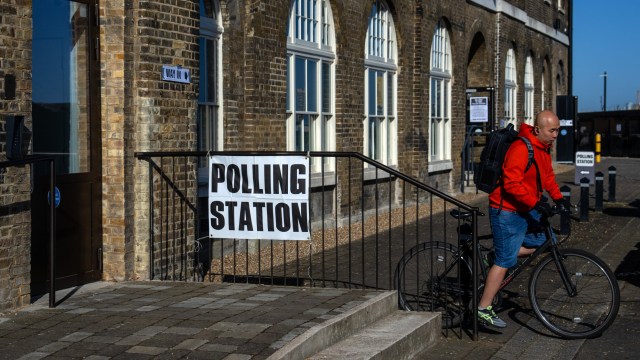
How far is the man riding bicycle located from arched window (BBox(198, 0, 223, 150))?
15.2 feet

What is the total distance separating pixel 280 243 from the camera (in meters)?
12.9

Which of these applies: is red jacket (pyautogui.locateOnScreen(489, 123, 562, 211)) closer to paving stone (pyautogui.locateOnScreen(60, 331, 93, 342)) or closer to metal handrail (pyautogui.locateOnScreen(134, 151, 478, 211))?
metal handrail (pyautogui.locateOnScreen(134, 151, 478, 211))

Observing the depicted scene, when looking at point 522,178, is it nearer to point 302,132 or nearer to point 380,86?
point 302,132

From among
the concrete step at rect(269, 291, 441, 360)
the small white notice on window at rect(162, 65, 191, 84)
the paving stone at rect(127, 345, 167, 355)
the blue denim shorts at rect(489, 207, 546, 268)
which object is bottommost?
the concrete step at rect(269, 291, 441, 360)

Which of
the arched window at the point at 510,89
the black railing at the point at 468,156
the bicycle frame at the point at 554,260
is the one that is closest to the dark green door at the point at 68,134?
the bicycle frame at the point at 554,260

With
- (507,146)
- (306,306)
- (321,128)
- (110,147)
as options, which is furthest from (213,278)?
(321,128)

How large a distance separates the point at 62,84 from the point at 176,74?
1.31m

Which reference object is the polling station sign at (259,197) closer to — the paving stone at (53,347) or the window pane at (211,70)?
the paving stone at (53,347)

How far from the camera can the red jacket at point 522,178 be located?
7.54 metres

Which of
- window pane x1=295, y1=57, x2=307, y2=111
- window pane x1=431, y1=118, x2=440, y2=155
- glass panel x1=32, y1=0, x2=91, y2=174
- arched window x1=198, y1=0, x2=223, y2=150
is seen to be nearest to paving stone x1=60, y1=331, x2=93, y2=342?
glass panel x1=32, y1=0, x2=91, y2=174

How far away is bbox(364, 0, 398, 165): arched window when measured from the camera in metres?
16.8

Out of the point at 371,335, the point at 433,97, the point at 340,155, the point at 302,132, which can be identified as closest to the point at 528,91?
the point at 433,97

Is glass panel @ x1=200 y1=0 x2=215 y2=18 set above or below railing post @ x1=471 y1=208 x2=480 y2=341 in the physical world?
above

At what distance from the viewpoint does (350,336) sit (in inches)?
269
